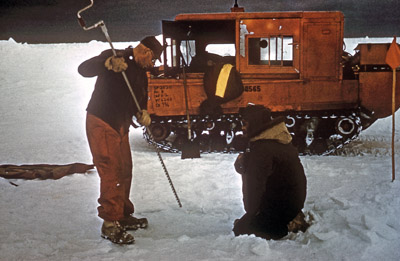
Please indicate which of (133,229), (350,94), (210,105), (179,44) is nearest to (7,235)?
(133,229)

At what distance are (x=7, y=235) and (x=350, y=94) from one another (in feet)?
24.1

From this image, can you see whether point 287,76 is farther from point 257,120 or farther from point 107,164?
point 107,164

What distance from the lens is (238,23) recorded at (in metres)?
9.02

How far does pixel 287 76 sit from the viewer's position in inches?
357

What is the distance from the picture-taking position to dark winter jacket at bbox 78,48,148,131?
13.5 feet

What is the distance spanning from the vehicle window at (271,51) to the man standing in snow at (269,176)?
550 cm

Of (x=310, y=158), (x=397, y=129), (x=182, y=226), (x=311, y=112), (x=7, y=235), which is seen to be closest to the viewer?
(x=7, y=235)

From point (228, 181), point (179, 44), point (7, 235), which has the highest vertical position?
point (179, 44)

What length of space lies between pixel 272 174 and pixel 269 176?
0.04 meters

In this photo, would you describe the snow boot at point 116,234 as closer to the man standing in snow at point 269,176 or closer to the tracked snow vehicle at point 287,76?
the man standing in snow at point 269,176

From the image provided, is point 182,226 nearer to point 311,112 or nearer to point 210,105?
point 210,105

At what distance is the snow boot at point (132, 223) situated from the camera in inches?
177

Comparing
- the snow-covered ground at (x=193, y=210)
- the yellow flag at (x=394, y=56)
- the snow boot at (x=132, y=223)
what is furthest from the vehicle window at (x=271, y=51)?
the snow boot at (x=132, y=223)

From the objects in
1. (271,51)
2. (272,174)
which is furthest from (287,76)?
(272,174)
